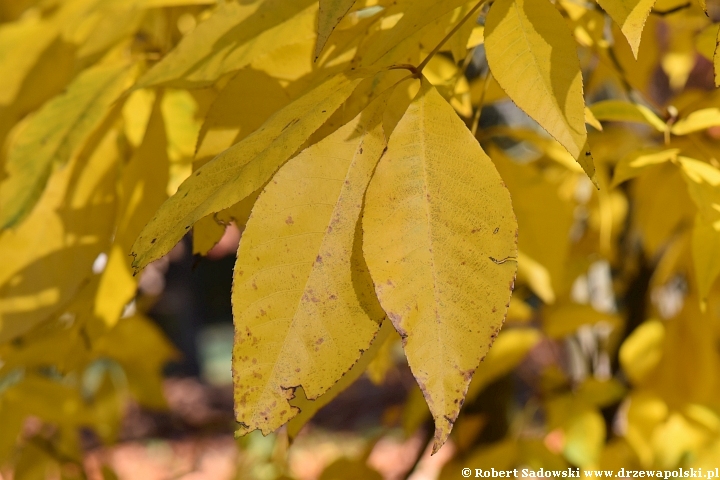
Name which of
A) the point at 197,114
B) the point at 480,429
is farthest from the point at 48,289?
the point at 480,429

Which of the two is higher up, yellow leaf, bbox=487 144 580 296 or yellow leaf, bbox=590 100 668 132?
yellow leaf, bbox=590 100 668 132

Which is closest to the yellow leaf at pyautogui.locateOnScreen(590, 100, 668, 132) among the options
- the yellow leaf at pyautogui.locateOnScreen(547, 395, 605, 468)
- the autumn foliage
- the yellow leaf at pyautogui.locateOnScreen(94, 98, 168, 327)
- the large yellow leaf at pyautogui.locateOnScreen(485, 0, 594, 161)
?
the autumn foliage

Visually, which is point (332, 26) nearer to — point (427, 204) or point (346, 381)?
point (427, 204)

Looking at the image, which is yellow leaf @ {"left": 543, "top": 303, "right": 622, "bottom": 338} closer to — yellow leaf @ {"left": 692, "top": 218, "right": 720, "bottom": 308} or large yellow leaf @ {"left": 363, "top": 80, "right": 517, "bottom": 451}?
yellow leaf @ {"left": 692, "top": 218, "right": 720, "bottom": 308}

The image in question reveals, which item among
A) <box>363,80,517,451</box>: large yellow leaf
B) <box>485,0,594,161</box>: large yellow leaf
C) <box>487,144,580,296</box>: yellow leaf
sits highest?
<box>485,0,594,161</box>: large yellow leaf

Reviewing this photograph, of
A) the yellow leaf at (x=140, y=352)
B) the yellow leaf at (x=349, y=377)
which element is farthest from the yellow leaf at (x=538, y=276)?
the yellow leaf at (x=140, y=352)

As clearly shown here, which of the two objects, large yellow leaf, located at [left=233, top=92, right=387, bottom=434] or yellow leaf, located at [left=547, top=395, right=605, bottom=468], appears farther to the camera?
yellow leaf, located at [left=547, top=395, right=605, bottom=468]

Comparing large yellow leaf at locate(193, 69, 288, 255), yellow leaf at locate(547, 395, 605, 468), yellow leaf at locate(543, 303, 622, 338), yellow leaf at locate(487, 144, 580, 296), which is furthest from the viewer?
yellow leaf at locate(543, 303, 622, 338)
